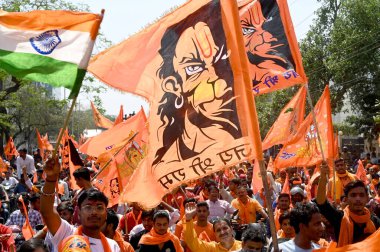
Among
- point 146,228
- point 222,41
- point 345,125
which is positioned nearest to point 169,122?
point 222,41

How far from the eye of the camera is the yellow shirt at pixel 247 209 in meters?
9.48

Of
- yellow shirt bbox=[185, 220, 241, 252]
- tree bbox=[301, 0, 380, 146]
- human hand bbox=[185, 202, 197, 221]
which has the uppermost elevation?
tree bbox=[301, 0, 380, 146]

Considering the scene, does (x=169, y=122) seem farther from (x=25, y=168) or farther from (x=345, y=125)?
(x=345, y=125)

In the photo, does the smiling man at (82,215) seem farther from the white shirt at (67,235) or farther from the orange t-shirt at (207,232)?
the orange t-shirt at (207,232)

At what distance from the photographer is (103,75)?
18.2 feet

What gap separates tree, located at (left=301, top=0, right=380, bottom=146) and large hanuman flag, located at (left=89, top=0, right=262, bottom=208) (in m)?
32.2

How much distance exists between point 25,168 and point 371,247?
12447mm

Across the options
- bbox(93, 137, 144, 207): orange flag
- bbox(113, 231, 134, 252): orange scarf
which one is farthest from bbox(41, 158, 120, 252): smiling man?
bbox(93, 137, 144, 207): orange flag

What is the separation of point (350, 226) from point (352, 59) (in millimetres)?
33773

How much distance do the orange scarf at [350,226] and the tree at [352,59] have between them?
104ft

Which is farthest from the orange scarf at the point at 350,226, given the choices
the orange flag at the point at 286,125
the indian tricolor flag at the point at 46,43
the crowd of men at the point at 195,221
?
the orange flag at the point at 286,125

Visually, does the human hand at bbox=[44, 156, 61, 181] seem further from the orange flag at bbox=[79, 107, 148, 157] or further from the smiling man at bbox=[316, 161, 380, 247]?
the orange flag at bbox=[79, 107, 148, 157]

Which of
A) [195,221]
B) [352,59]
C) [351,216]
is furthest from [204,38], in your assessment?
[352,59]

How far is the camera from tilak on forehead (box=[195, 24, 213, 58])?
5180mm
